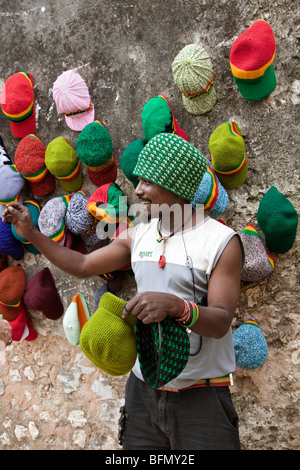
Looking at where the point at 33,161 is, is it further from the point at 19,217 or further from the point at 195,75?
the point at 195,75

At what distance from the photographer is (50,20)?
247 centimetres

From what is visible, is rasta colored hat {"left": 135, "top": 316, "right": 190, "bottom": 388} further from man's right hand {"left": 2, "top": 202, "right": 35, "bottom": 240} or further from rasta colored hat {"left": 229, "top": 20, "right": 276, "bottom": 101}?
rasta colored hat {"left": 229, "top": 20, "right": 276, "bottom": 101}

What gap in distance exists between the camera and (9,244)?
A: 2486mm

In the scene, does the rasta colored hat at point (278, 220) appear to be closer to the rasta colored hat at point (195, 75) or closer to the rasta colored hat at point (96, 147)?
the rasta colored hat at point (195, 75)

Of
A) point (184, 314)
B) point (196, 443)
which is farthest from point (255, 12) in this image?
point (196, 443)

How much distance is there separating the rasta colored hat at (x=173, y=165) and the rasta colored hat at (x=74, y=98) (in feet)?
2.86

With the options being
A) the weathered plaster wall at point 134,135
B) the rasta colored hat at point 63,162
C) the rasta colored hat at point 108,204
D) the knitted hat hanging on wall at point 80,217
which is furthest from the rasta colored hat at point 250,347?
the rasta colored hat at point 63,162

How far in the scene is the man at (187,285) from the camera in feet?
4.95

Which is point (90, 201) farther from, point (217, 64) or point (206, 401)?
point (206, 401)

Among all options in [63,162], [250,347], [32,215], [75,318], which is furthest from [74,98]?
[250,347]

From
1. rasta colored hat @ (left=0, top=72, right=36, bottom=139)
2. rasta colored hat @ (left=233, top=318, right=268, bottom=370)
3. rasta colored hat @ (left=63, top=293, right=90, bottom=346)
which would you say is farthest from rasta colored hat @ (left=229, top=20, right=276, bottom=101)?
rasta colored hat @ (left=63, top=293, right=90, bottom=346)

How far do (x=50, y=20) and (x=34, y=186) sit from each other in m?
0.87

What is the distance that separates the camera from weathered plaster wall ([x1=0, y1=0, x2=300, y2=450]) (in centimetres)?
195

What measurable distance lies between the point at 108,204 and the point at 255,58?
87 centimetres
